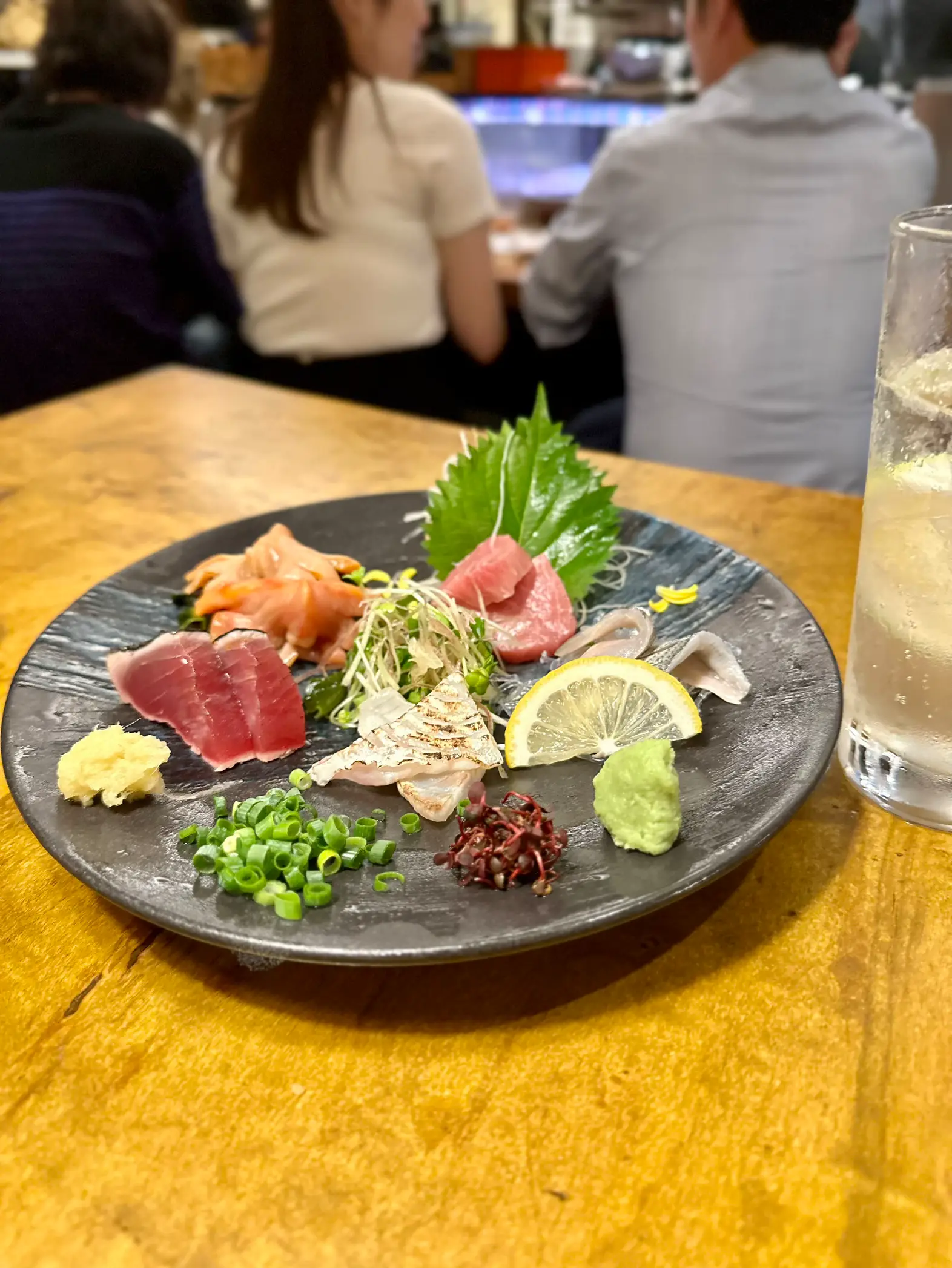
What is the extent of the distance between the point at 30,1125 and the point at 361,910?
29cm

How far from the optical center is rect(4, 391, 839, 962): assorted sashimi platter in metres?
0.88

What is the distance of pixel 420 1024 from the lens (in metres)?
0.85

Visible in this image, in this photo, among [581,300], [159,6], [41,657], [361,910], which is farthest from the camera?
[159,6]

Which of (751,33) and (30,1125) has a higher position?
(751,33)

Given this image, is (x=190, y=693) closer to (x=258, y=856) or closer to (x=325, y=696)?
(x=325, y=696)

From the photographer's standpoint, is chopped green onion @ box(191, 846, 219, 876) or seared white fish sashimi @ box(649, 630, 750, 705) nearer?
chopped green onion @ box(191, 846, 219, 876)

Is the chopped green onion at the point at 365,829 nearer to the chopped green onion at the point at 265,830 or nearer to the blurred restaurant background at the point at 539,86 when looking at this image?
the chopped green onion at the point at 265,830

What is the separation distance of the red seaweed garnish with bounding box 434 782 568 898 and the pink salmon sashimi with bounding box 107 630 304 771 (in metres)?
0.29

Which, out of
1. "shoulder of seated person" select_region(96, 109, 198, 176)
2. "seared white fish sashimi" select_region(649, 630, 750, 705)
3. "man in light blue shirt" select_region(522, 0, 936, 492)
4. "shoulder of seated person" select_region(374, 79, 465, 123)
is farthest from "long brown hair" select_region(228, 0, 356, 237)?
"seared white fish sashimi" select_region(649, 630, 750, 705)

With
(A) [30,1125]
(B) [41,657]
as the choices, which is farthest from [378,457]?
(A) [30,1125]

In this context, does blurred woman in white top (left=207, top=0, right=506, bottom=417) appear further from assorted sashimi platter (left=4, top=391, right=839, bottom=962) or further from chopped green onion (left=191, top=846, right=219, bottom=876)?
chopped green onion (left=191, top=846, right=219, bottom=876)

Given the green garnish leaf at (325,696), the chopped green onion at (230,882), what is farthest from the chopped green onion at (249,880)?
the green garnish leaf at (325,696)

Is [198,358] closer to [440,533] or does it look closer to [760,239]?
[760,239]

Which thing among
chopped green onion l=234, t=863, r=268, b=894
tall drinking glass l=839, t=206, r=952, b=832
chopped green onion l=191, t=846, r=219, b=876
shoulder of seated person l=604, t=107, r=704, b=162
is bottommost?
chopped green onion l=191, t=846, r=219, b=876
